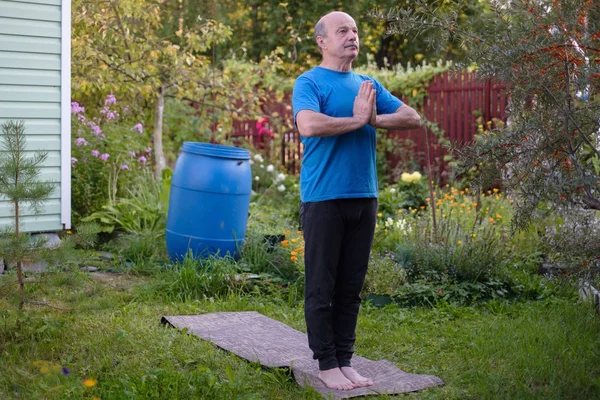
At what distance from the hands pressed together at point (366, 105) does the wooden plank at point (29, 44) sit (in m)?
3.91

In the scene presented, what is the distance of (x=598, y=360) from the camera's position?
161 inches

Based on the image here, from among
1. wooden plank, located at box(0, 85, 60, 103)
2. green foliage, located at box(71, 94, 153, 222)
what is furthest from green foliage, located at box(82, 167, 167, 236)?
wooden plank, located at box(0, 85, 60, 103)

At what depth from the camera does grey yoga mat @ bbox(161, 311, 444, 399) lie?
3836mm

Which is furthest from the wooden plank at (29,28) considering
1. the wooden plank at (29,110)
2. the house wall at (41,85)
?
the wooden plank at (29,110)

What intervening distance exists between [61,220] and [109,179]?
134cm

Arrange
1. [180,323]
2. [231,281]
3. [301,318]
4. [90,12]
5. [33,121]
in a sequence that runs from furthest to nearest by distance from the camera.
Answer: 1. [90,12]
2. [33,121]
3. [231,281]
4. [301,318]
5. [180,323]

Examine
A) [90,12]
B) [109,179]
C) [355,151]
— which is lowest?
[109,179]

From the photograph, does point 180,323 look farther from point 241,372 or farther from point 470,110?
point 470,110

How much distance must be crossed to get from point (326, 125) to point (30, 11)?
399 cm

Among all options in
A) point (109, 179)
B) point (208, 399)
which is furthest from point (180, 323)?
point (109, 179)

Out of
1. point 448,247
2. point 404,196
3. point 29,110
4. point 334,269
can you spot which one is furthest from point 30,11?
point 404,196

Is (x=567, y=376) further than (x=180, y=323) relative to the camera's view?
No

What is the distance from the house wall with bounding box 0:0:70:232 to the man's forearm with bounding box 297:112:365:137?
350 centimetres

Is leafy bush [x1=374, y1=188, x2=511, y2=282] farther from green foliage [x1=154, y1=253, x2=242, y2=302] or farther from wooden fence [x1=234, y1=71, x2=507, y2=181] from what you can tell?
wooden fence [x1=234, y1=71, x2=507, y2=181]
